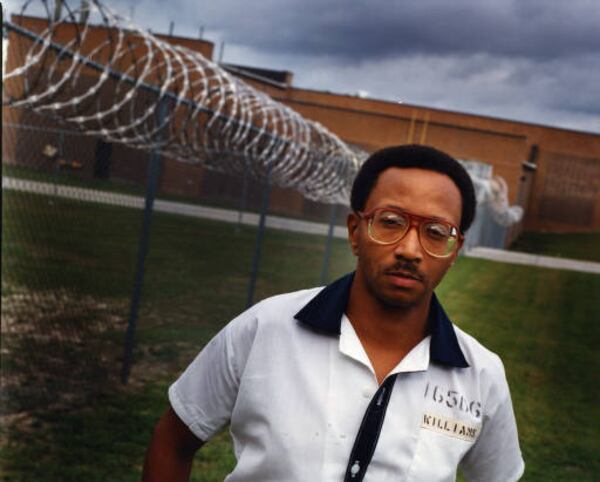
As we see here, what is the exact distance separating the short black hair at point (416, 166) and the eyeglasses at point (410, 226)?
0.25 feet

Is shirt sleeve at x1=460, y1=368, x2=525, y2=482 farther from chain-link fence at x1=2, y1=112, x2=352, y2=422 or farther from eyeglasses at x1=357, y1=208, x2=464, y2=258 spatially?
chain-link fence at x1=2, y1=112, x2=352, y2=422

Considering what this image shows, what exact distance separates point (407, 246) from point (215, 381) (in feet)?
1.67

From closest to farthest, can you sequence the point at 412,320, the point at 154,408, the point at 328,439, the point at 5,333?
1. the point at 328,439
2. the point at 412,320
3. the point at 154,408
4. the point at 5,333


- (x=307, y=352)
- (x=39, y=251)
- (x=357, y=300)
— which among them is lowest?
(x=39, y=251)

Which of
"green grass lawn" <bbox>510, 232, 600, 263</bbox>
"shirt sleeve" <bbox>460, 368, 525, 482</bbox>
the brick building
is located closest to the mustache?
"shirt sleeve" <bbox>460, 368, 525, 482</bbox>

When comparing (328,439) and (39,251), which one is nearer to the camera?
(328,439)

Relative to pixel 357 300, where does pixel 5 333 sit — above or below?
below

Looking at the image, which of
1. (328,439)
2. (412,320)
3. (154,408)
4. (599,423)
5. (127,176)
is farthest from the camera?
(127,176)

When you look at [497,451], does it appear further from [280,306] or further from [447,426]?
[280,306]

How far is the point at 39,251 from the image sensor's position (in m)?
13.3

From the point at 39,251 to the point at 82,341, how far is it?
641 cm

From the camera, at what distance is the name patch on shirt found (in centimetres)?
174

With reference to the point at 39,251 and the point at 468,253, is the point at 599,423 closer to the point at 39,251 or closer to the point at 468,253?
the point at 39,251

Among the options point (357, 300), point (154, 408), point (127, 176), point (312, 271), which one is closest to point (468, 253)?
point (127, 176)
